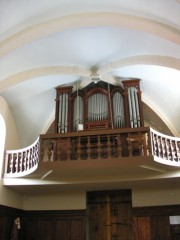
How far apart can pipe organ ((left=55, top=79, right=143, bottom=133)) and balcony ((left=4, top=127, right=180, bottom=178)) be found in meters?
0.87

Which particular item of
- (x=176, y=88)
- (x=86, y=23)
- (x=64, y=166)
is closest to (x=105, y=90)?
(x=176, y=88)

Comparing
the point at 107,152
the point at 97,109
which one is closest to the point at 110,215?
the point at 107,152

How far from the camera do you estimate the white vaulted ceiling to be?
511 centimetres

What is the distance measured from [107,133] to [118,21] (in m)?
2.74

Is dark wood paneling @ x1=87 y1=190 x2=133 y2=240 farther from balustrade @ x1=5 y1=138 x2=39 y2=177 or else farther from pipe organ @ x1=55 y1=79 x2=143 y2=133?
balustrade @ x1=5 y1=138 x2=39 y2=177

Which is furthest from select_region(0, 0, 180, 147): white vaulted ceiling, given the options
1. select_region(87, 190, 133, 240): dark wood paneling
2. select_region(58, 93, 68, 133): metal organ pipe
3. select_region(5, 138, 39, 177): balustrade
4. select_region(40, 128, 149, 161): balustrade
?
select_region(87, 190, 133, 240): dark wood paneling

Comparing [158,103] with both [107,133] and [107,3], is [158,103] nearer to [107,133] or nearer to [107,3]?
[107,133]

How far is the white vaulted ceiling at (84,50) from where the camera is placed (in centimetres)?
511

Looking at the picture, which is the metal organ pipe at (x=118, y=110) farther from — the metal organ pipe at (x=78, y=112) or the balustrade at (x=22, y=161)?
the balustrade at (x=22, y=161)

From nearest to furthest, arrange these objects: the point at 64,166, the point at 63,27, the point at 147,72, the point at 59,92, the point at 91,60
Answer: the point at 63,27 → the point at 64,166 → the point at 91,60 → the point at 147,72 → the point at 59,92

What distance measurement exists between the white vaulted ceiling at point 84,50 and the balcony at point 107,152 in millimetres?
1741

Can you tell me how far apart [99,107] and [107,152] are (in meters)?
2.16

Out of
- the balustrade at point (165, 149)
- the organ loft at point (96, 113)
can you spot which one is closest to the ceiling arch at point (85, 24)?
the balustrade at point (165, 149)

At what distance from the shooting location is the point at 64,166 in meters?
6.85
